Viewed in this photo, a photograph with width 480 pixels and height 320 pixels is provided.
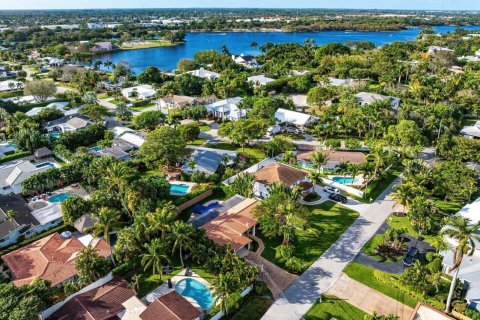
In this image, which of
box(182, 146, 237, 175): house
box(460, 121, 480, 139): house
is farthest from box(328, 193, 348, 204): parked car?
box(460, 121, 480, 139): house

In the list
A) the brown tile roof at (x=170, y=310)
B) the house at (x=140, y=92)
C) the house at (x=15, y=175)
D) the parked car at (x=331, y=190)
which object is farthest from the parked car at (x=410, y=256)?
the house at (x=140, y=92)

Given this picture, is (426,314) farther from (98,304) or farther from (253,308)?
(98,304)

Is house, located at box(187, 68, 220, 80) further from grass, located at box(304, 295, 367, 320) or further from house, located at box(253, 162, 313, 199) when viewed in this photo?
grass, located at box(304, 295, 367, 320)

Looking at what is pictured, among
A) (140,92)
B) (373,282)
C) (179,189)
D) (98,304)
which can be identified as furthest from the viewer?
(140,92)

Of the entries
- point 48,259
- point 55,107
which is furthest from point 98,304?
point 55,107

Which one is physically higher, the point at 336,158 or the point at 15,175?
the point at 15,175

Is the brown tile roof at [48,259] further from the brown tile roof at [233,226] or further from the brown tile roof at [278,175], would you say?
the brown tile roof at [278,175]

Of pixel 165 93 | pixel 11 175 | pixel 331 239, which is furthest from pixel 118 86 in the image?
pixel 331 239
